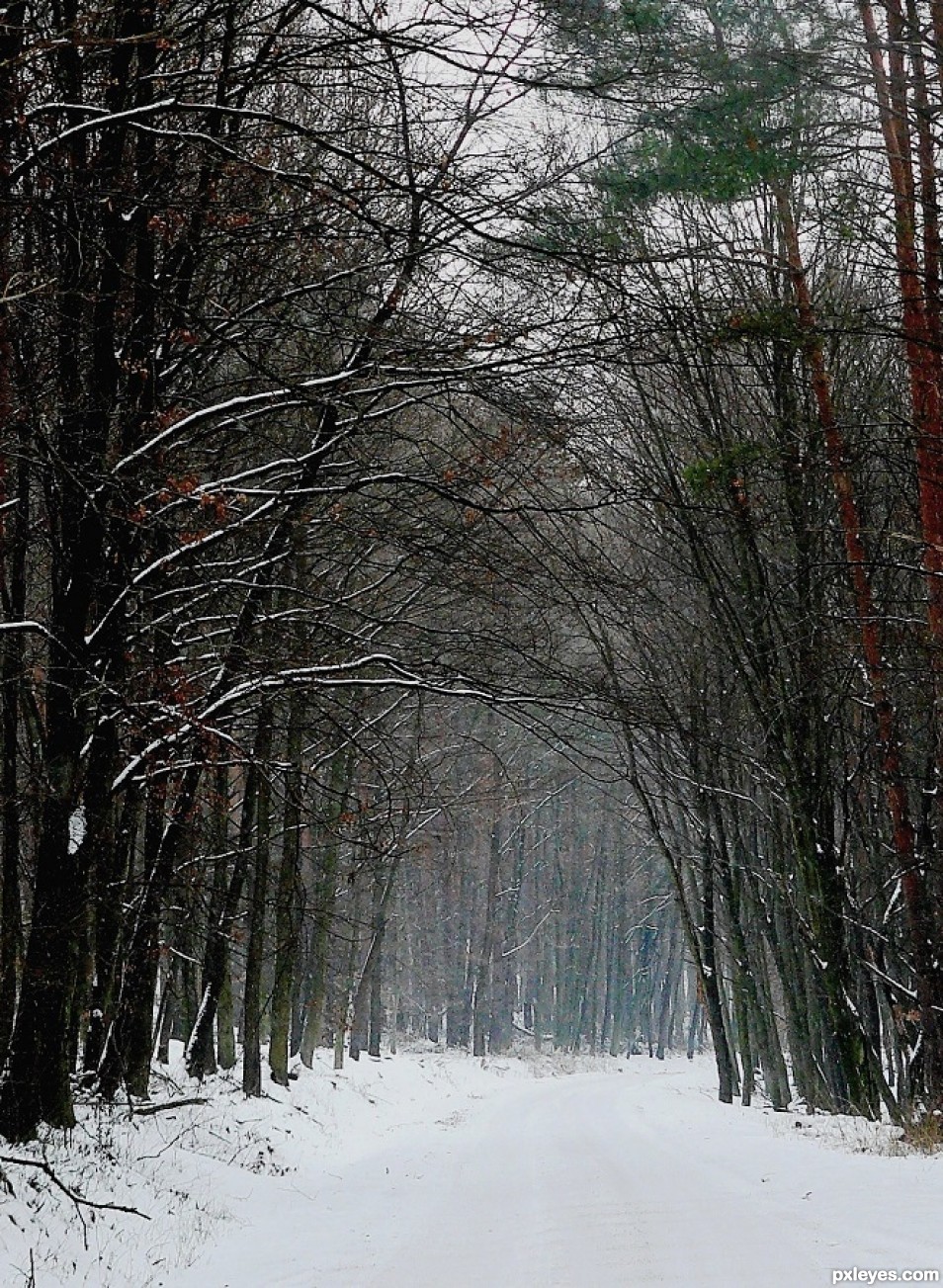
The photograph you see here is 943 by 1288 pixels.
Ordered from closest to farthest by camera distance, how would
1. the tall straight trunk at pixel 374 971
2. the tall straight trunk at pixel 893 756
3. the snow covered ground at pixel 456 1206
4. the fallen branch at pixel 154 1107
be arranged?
1. the snow covered ground at pixel 456 1206
2. the fallen branch at pixel 154 1107
3. the tall straight trunk at pixel 893 756
4. the tall straight trunk at pixel 374 971

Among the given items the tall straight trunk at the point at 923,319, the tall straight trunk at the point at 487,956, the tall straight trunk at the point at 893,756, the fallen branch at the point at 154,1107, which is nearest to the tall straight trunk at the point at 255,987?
the fallen branch at the point at 154,1107

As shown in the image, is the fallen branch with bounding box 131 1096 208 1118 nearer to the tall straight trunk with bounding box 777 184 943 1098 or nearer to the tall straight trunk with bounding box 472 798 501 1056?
the tall straight trunk with bounding box 777 184 943 1098

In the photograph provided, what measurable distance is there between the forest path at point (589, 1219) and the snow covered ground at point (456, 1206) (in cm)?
2

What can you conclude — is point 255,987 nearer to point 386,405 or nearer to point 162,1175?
point 162,1175

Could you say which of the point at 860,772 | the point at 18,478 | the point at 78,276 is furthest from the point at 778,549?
the point at 78,276

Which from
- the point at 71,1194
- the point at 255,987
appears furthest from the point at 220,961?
the point at 71,1194

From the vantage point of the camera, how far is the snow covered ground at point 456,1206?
21.7 feet

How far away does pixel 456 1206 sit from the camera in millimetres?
9664

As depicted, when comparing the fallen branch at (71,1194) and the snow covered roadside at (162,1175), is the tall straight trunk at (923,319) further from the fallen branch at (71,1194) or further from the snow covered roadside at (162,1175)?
the fallen branch at (71,1194)

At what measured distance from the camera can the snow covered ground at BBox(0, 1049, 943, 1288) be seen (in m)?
6.61

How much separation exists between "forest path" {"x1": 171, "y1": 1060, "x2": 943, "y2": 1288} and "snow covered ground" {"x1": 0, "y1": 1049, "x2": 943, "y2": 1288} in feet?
0.08

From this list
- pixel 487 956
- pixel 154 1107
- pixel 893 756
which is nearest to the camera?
pixel 154 1107

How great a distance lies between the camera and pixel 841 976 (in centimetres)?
1534

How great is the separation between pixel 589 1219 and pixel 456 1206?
163cm
